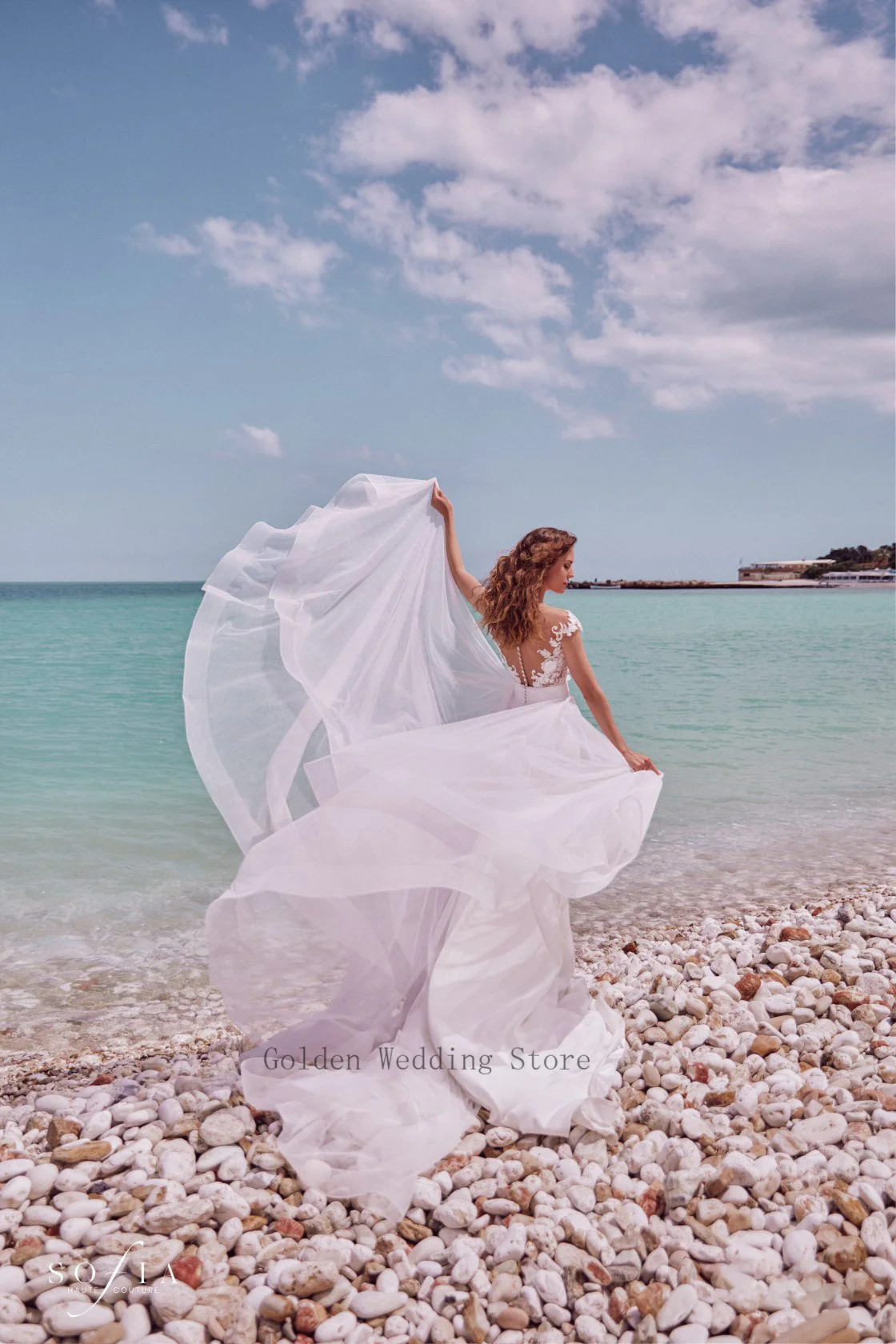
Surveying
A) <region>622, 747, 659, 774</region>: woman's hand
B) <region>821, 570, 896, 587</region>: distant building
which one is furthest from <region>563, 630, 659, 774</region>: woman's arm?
<region>821, 570, 896, 587</region>: distant building

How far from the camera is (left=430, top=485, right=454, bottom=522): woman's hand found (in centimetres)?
432

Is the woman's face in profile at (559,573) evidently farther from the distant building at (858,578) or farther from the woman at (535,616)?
the distant building at (858,578)

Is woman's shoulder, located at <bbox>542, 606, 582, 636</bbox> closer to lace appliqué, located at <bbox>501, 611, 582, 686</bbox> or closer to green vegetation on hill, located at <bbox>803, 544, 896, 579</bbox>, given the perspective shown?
lace appliqué, located at <bbox>501, 611, 582, 686</bbox>

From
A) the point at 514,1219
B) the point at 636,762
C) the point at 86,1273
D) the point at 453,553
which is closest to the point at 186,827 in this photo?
the point at 453,553

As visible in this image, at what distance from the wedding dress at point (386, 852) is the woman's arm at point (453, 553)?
4.2 inches

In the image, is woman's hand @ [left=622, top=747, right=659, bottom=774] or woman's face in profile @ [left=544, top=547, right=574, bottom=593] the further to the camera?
woman's face in profile @ [left=544, top=547, right=574, bottom=593]

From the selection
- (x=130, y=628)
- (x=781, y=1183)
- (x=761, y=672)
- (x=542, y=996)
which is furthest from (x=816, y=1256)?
(x=130, y=628)

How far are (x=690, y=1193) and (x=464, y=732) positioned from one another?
5.89 feet

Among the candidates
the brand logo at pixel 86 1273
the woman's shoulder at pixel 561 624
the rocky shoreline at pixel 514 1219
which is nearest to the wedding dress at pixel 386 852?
the woman's shoulder at pixel 561 624

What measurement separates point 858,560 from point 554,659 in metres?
95.1

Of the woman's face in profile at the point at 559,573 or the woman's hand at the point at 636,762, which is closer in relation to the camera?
the woman's hand at the point at 636,762

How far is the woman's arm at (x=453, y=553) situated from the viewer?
4320mm

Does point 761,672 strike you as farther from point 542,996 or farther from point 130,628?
point 130,628

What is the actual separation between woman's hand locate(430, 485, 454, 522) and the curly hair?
0.33 m
